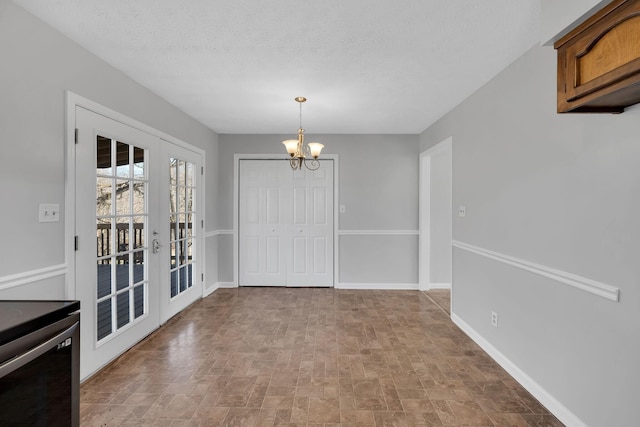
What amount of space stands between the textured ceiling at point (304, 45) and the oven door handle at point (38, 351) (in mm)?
1753

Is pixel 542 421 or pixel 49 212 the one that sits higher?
pixel 49 212

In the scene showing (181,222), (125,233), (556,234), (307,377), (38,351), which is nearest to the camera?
(38,351)

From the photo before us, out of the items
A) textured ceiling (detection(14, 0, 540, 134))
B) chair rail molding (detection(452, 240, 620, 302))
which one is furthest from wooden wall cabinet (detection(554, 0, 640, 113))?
chair rail molding (detection(452, 240, 620, 302))

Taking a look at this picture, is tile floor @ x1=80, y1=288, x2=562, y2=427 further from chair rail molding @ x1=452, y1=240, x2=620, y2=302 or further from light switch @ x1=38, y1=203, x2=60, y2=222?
light switch @ x1=38, y1=203, x2=60, y2=222

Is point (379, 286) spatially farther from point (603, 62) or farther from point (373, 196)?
point (603, 62)

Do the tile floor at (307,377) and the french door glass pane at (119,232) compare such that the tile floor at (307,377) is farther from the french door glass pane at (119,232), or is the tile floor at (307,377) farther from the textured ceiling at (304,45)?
the textured ceiling at (304,45)

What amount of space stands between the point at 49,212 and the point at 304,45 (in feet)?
6.65

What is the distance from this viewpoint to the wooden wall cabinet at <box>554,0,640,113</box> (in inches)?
→ 48.7

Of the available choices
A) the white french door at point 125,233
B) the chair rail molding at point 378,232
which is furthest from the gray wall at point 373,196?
the white french door at point 125,233

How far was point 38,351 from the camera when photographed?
1093 mm

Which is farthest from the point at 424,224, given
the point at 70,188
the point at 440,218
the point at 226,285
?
the point at 70,188

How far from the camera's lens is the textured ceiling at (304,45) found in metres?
1.96

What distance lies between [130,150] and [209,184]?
197 centimetres

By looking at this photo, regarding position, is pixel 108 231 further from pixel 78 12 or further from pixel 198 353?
pixel 78 12
